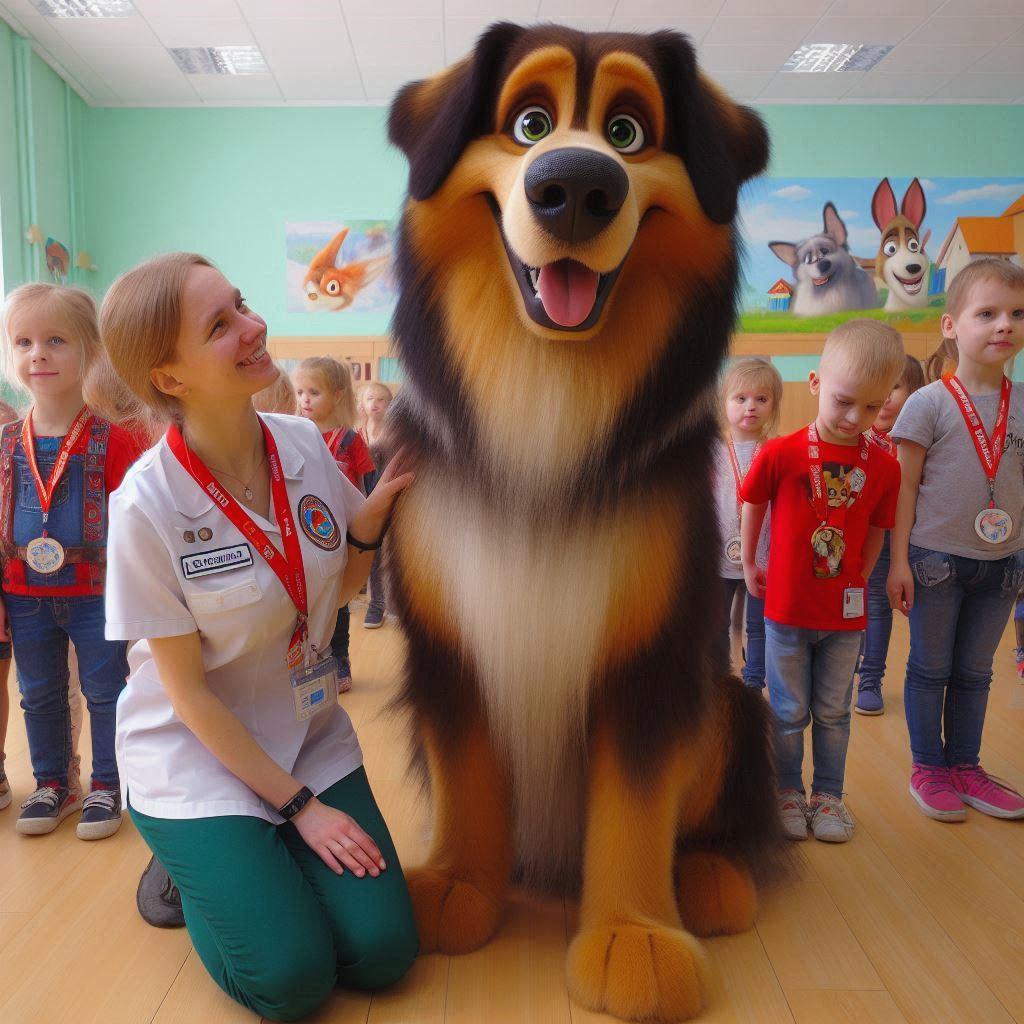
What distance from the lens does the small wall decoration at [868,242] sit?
24.0 ft

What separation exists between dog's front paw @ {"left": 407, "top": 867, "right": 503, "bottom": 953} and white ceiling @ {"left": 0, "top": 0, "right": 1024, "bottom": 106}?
18.7 feet

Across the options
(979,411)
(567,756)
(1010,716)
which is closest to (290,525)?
(567,756)

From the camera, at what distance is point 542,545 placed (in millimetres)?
1444

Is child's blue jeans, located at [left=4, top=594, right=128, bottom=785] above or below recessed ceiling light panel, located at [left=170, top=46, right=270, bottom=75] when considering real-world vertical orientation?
below

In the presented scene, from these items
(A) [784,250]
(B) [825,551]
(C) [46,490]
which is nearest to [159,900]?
(C) [46,490]

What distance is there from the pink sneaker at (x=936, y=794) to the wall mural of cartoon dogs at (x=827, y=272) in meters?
5.63

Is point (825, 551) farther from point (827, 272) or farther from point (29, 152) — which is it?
point (29, 152)

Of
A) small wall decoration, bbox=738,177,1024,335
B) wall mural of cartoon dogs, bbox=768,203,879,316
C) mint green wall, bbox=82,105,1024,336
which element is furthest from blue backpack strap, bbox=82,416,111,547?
wall mural of cartoon dogs, bbox=768,203,879,316

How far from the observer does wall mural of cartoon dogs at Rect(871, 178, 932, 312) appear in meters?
7.33

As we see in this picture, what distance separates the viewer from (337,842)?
158cm

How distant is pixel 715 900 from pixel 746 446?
1.74 metres

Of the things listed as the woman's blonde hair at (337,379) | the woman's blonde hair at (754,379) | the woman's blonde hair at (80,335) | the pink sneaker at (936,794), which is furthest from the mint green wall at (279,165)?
the pink sneaker at (936,794)

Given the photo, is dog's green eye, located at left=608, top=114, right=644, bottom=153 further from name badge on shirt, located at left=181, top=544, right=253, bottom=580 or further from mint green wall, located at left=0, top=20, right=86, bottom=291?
mint green wall, located at left=0, top=20, right=86, bottom=291

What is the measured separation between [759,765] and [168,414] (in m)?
1.28
